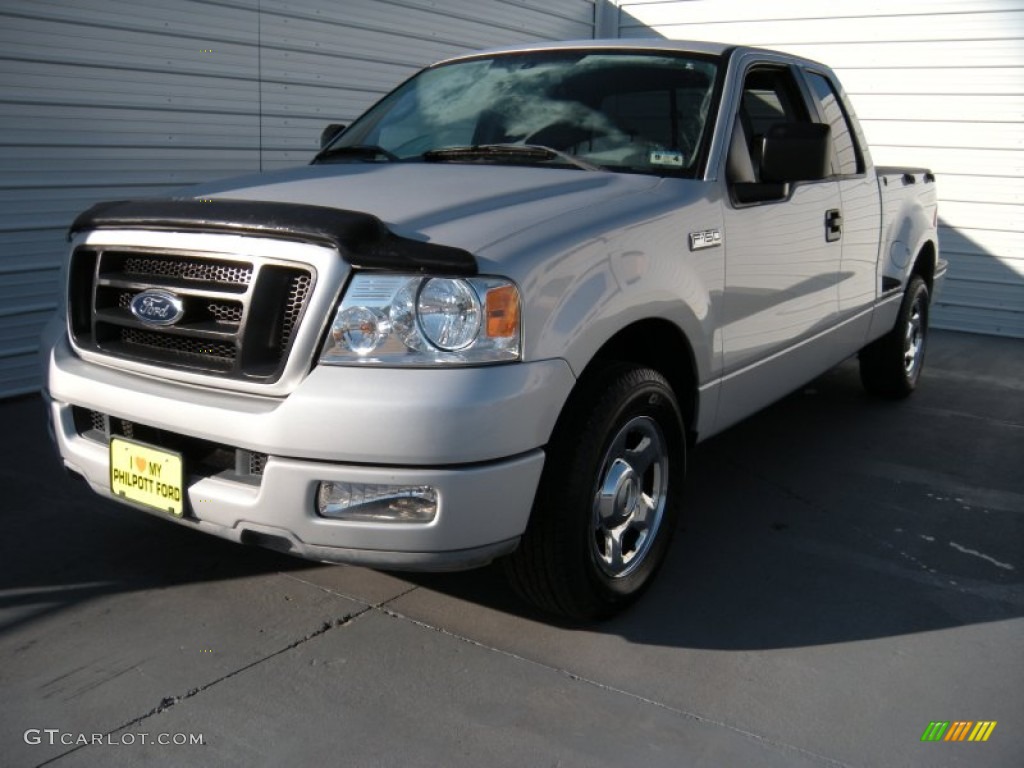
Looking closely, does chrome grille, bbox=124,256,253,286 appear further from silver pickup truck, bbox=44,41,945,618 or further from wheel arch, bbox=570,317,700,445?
wheel arch, bbox=570,317,700,445

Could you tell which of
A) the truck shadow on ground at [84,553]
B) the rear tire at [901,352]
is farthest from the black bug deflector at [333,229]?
the rear tire at [901,352]

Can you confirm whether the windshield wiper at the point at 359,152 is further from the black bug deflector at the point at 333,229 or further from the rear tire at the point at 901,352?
the rear tire at the point at 901,352

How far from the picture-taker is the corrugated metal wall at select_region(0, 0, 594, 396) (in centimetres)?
572

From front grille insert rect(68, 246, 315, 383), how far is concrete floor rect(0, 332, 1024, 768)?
869 mm

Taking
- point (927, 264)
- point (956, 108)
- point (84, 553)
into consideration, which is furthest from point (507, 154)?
point (956, 108)

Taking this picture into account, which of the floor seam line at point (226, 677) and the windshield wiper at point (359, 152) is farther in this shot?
the windshield wiper at point (359, 152)

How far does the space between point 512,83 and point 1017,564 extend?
2699 millimetres

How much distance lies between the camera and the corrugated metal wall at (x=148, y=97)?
572cm

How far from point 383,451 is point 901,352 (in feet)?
14.5

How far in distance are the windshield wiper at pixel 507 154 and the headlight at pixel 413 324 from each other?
3.76ft

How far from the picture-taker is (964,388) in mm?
6969

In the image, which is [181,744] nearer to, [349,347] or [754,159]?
[349,347]

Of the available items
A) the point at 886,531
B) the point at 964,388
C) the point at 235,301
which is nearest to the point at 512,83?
the point at 235,301

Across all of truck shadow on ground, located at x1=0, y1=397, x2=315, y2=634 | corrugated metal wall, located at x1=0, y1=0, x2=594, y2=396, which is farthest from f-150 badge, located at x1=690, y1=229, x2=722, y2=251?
corrugated metal wall, located at x1=0, y1=0, x2=594, y2=396
